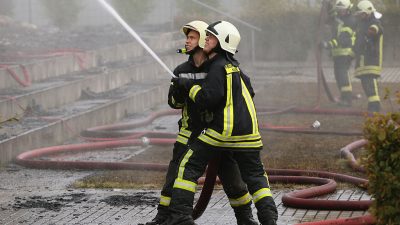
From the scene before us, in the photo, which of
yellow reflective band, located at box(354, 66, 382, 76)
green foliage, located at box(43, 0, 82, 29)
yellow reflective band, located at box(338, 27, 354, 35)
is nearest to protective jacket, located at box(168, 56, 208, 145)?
yellow reflective band, located at box(354, 66, 382, 76)

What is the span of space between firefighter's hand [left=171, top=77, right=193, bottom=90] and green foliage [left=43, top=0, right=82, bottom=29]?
1910 cm

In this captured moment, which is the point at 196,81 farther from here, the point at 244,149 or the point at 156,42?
the point at 156,42

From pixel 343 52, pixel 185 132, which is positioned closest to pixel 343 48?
pixel 343 52

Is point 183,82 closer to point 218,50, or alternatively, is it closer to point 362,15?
point 218,50

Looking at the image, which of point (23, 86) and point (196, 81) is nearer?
point (196, 81)

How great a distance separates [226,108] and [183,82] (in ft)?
1.15

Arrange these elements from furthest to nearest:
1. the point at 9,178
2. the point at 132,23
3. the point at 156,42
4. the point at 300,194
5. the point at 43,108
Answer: the point at 132,23, the point at 156,42, the point at 43,108, the point at 9,178, the point at 300,194

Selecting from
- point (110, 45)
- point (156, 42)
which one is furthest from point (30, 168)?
point (156, 42)

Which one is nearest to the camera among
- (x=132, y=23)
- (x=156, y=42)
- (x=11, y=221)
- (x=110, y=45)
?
(x=11, y=221)

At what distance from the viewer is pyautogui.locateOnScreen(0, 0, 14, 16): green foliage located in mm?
25422

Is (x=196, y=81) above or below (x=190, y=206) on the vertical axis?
above

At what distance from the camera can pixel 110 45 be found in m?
19.8

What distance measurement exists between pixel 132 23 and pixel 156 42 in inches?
195

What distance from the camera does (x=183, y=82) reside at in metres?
7.28
